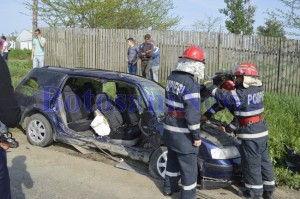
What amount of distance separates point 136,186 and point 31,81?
312cm

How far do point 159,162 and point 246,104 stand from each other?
4.75ft

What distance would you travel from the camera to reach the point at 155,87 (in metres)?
6.28

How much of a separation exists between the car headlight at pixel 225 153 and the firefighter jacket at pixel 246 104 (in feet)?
0.71

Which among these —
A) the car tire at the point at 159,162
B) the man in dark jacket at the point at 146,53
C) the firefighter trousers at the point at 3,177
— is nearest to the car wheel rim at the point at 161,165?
the car tire at the point at 159,162

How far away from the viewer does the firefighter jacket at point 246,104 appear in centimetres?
472

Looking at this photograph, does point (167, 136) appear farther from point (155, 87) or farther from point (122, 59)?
point (122, 59)

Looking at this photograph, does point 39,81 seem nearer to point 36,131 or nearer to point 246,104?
point 36,131

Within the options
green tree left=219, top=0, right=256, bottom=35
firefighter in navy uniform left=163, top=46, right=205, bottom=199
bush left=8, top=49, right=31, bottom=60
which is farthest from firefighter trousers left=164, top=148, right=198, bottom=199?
bush left=8, top=49, right=31, bottom=60

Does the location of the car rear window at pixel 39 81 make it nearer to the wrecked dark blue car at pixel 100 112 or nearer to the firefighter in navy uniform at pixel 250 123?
the wrecked dark blue car at pixel 100 112

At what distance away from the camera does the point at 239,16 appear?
29.8 metres

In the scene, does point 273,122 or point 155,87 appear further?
point 273,122

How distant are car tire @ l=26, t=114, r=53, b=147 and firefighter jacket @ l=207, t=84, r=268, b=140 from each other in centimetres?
306


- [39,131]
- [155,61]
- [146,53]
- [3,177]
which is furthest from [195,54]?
[155,61]

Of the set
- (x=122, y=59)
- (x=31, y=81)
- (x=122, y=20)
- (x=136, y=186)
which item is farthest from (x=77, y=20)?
(x=136, y=186)
